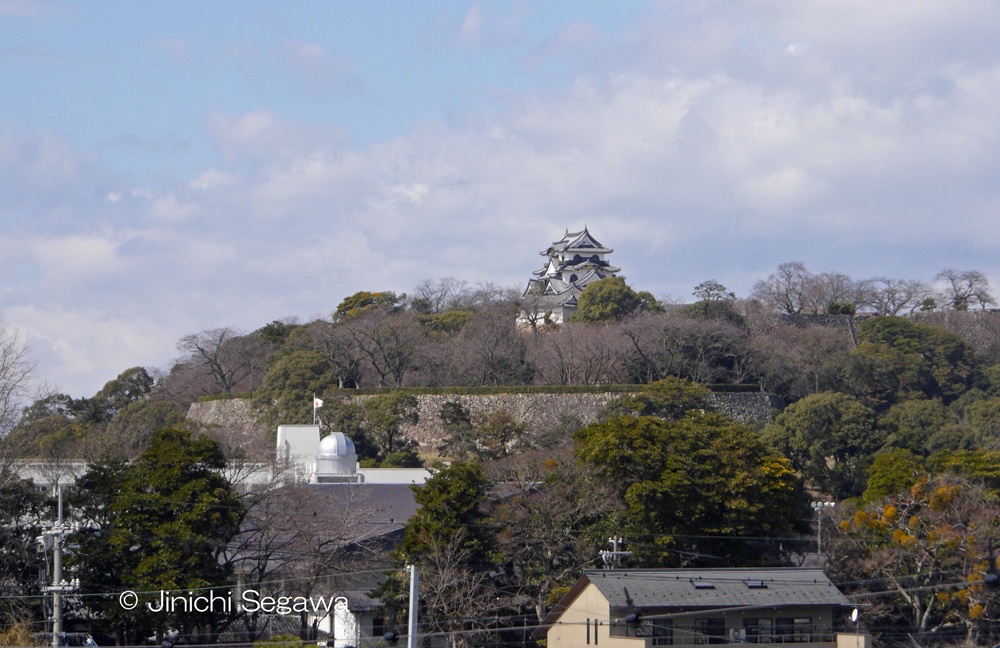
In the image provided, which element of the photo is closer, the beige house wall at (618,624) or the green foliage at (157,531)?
the beige house wall at (618,624)

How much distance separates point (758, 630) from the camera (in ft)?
69.4

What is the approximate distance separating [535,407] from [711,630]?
22777 mm

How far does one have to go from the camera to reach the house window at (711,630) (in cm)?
2084

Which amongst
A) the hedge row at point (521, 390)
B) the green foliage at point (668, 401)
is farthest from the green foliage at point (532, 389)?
the green foliage at point (668, 401)

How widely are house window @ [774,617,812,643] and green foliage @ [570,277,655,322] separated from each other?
26.5m

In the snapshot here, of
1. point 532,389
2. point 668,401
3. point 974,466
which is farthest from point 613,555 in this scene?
point 532,389

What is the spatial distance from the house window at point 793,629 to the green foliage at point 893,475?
4750mm

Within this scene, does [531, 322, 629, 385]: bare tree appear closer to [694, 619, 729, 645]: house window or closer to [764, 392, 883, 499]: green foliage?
[764, 392, 883, 499]: green foliage

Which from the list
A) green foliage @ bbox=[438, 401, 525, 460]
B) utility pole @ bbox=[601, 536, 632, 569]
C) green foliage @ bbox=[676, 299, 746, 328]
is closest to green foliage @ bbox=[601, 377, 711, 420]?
green foliage @ bbox=[438, 401, 525, 460]

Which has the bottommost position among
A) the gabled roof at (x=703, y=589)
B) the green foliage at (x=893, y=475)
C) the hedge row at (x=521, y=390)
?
the gabled roof at (x=703, y=589)

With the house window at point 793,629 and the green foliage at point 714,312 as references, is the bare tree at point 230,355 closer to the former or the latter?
→ the green foliage at point 714,312

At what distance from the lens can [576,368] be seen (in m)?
45.5

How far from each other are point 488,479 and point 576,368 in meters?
20.2

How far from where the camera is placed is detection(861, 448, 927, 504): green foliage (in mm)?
25812
